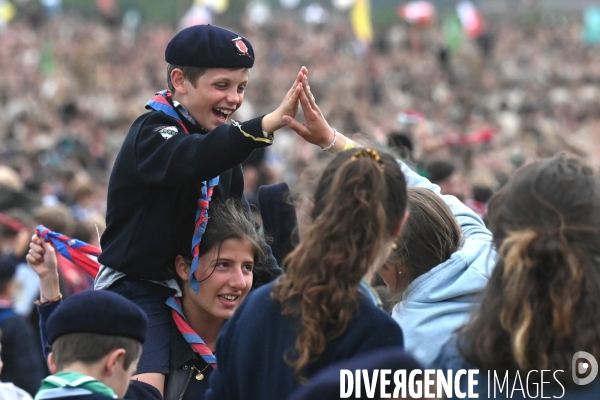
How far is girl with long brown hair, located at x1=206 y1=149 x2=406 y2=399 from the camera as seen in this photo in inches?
119

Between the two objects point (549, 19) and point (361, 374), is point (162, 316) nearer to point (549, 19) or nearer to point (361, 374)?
point (361, 374)

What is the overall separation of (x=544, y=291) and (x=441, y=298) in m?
0.83

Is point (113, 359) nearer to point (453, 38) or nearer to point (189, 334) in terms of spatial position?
point (189, 334)

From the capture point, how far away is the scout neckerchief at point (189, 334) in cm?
441

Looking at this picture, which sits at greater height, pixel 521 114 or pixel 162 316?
pixel 521 114

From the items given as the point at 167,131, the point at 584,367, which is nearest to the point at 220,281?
the point at 167,131

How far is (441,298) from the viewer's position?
Answer: 3668 mm

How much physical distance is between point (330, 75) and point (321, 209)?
27.1 meters

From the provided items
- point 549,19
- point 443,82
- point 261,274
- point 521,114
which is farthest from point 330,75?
point 261,274

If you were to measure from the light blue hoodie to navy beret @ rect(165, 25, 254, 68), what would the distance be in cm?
123

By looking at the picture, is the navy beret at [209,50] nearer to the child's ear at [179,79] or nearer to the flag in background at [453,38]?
the child's ear at [179,79]

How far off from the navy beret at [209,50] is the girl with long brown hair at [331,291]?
1.25 meters

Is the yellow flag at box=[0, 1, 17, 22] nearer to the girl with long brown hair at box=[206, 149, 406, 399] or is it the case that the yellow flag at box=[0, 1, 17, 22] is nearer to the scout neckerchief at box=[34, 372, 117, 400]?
the scout neckerchief at box=[34, 372, 117, 400]

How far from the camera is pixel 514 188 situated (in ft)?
9.80
